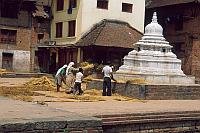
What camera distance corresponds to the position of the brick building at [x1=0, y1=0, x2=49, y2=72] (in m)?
37.9

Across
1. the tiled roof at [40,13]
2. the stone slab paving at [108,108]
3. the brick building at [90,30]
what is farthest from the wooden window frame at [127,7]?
the stone slab paving at [108,108]

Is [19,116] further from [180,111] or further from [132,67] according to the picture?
[132,67]

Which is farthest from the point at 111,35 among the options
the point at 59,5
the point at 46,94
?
the point at 46,94

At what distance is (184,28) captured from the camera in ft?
131

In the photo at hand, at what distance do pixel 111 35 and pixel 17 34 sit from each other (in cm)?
831

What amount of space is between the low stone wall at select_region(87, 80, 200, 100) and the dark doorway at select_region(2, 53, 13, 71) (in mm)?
19819

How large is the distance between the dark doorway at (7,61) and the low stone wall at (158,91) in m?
19.8

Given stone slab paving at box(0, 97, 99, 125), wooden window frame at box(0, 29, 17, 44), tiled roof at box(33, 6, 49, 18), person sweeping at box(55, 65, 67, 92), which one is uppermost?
tiled roof at box(33, 6, 49, 18)

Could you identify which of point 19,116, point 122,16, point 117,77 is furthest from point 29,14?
point 19,116

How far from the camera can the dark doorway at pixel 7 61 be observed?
38.0m

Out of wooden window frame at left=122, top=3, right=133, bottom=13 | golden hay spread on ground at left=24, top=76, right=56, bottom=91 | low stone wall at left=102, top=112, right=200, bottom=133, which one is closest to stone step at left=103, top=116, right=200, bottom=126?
low stone wall at left=102, top=112, right=200, bottom=133

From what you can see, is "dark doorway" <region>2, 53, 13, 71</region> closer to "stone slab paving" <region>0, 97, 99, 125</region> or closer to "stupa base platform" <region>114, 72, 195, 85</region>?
"stupa base platform" <region>114, 72, 195, 85</region>

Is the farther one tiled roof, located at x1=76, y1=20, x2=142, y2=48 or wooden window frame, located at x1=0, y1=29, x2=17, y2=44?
wooden window frame, located at x1=0, y1=29, x2=17, y2=44

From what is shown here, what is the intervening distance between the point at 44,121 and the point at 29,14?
31.0 m
